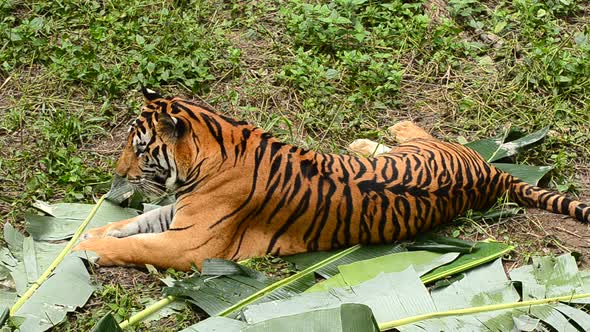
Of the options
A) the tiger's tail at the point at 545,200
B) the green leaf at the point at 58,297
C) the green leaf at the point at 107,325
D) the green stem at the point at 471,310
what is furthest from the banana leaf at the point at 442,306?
the green leaf at the point at 58,297

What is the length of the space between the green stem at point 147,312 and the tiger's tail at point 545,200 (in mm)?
2377

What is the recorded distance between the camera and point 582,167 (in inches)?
257

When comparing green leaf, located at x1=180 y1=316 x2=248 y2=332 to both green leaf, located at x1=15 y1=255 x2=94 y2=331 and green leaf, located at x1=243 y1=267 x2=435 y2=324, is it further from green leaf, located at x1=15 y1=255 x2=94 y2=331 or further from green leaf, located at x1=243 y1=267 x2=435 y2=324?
green leaf, located at x1=15 y1=255 x2=94 y2=331

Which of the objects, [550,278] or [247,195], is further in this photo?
[247,195]

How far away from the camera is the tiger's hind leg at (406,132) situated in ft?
21.6

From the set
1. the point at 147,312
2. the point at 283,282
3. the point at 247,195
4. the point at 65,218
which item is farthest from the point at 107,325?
the point at 65,218

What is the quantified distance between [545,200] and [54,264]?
122 inches

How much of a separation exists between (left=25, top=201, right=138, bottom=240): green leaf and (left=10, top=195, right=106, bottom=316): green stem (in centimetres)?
3

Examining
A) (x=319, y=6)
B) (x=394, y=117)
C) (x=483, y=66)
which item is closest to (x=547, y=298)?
(x=394, y=117)

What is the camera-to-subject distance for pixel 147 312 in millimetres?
4984

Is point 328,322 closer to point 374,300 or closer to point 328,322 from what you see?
point 328,322

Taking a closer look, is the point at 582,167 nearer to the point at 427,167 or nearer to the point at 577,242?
the point at 577,242

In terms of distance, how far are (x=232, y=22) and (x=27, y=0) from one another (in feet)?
5.68

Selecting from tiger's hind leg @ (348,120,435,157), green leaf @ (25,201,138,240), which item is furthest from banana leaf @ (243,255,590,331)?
tiger's hind leg @ (348,120,435,157)
